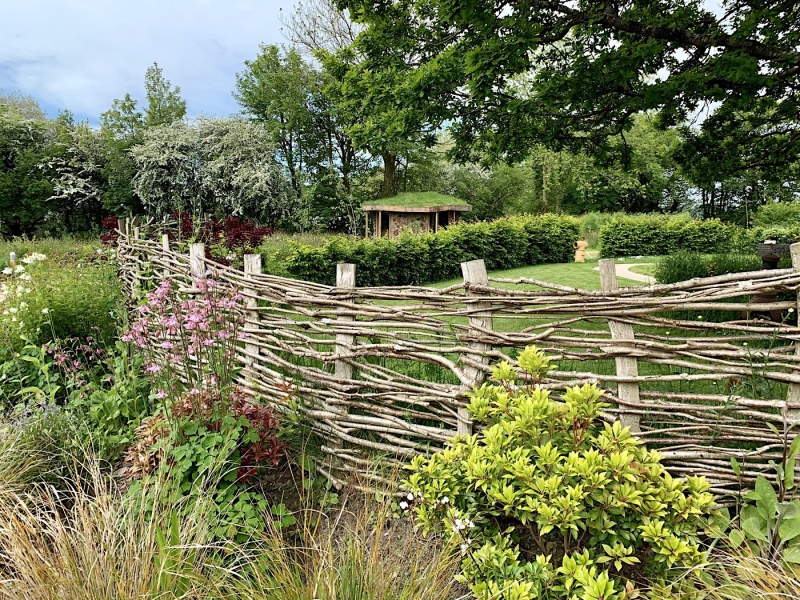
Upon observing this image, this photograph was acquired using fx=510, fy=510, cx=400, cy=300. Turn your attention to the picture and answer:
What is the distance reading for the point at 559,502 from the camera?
5.49 feet

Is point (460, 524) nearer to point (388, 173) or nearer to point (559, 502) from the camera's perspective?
point (559, 502)

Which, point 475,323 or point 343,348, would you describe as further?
point 343,348

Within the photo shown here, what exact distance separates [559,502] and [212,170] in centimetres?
2184

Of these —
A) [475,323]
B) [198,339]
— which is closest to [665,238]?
[475,323]

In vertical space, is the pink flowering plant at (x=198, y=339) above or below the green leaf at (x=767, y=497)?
above

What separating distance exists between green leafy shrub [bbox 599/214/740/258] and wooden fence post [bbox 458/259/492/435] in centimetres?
1543

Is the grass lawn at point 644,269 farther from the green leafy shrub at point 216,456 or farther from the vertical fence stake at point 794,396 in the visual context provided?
the green leafy shrub at point 216,456

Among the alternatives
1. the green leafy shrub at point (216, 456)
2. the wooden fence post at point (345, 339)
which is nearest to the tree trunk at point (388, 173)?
the wooden fence post at point (345, 339)

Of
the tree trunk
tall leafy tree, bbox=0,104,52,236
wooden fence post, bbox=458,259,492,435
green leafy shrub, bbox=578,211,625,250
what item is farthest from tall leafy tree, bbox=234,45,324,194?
wooden fence post, bbox=458,259,492,435

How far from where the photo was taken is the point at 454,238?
11711mm

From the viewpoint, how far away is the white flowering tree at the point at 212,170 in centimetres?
2070

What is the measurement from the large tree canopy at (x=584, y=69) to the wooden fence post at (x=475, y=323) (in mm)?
3116

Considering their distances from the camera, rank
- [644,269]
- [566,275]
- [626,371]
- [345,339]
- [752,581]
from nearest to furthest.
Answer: [752,581] → [626,371] → [345,339] → [566,275] → [644,269]

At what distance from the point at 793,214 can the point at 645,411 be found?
94.4 feet
